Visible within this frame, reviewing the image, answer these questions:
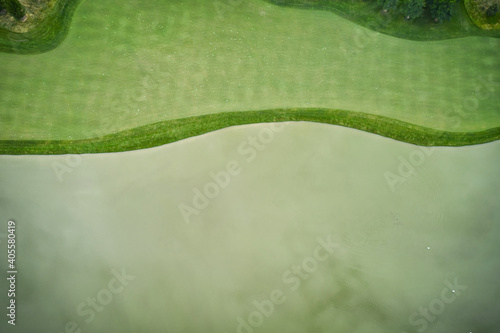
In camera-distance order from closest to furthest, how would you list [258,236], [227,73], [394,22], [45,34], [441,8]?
[258,236] < [45,34] < [441,8] < [227,73] < [394,22]

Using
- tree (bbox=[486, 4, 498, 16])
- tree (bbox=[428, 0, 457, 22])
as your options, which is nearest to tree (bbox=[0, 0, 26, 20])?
tree (bbox=[428, 0, 457, 22])

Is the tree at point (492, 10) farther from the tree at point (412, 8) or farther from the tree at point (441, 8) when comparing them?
the tree at point (412, 8)

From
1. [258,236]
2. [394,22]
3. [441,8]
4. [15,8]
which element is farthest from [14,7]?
[441,8]

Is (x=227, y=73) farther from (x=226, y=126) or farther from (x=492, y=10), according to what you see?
(x=492, y=10)

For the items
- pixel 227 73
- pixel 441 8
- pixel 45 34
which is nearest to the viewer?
pixel 45 34

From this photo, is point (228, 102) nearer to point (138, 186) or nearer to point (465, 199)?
point (138, 186)

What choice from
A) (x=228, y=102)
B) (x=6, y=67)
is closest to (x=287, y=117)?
(x=228, y=102)
